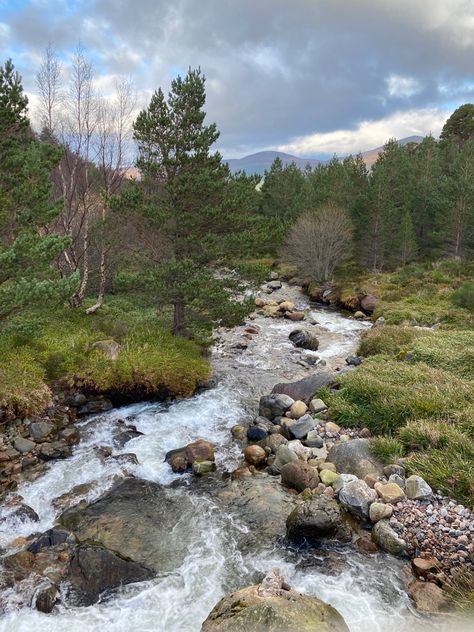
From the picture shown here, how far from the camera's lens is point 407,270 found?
108 ft

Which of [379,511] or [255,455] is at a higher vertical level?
[379,511]

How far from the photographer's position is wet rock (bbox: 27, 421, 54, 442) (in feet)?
35.0

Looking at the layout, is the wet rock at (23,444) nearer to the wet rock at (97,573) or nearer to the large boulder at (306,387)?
the wet rock at (97,573)

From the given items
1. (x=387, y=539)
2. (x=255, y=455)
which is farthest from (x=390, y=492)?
(x=255, y=455)

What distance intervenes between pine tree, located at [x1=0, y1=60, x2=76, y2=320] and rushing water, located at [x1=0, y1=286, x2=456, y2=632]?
4.37 metres

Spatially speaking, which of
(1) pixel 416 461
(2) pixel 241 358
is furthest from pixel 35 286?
(2) pixel 241 358

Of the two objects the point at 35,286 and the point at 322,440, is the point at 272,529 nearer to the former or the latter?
the point at 322,440

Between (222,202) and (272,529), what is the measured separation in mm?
10838

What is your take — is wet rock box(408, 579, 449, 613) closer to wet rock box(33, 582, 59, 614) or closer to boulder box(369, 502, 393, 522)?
boulder box(369, 502, 393, 522)

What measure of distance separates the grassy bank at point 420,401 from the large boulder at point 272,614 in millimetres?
4185

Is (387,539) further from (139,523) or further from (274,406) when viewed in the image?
(274,406)

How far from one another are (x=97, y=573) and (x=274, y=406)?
741 centimetres

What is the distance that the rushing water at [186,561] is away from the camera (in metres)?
6.01

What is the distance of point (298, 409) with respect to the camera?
12555 mm
